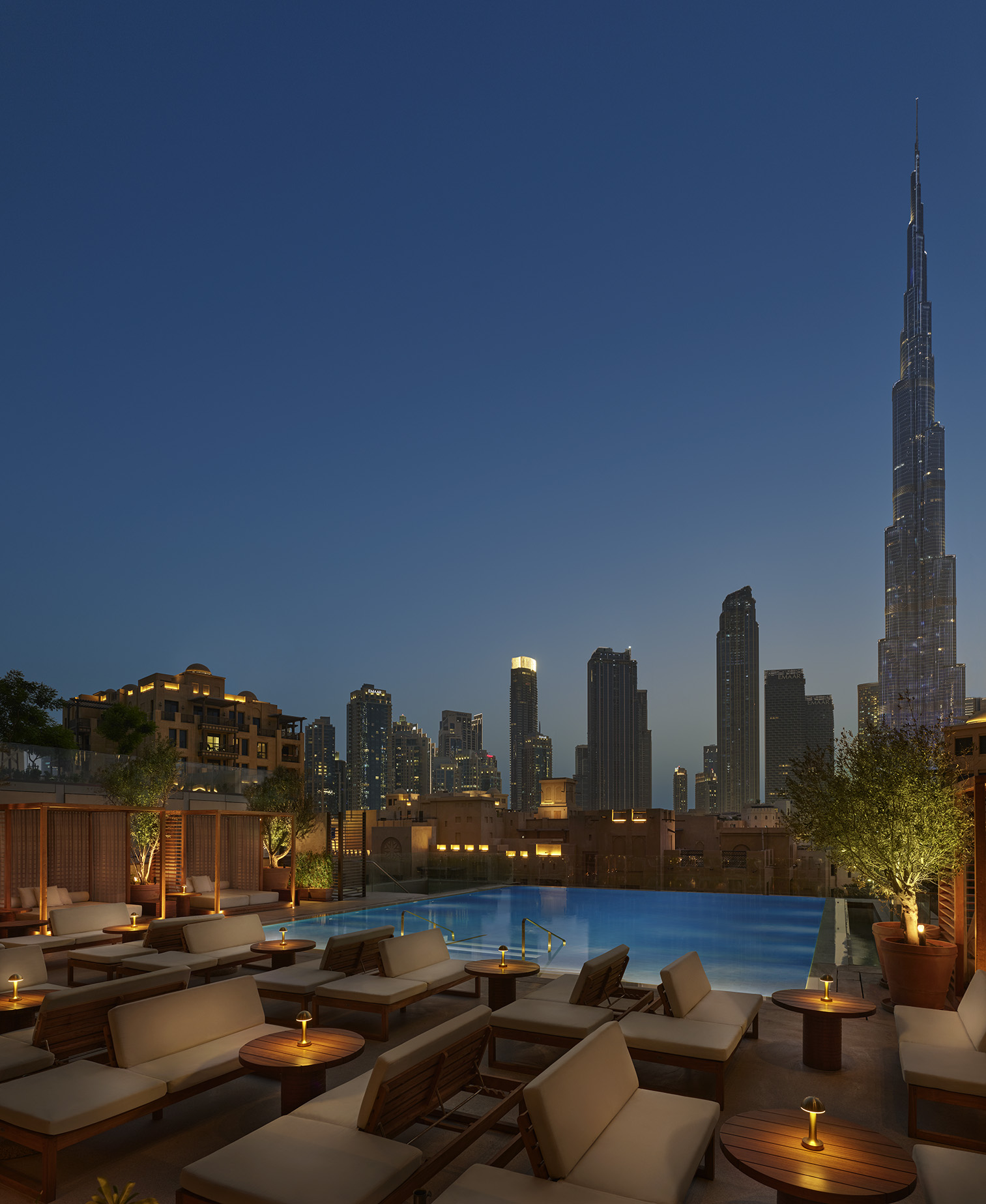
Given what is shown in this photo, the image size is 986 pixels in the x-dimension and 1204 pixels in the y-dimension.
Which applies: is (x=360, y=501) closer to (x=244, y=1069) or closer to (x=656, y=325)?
(x=656, y=325)

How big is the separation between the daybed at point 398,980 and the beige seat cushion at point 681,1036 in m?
2.17

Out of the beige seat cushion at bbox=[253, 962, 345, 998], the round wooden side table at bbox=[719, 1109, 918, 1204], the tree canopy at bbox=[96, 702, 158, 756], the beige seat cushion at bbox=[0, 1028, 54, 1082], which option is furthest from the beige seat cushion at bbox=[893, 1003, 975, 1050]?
the tree canopy at bbox=[96, 702, 158, 756]

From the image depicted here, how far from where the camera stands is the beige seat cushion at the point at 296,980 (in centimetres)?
780

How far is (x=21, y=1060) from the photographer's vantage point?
5461mm

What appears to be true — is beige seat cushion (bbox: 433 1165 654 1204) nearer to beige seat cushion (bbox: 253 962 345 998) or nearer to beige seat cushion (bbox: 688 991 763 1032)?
beige seat cushion (bbox: 688 991 763 1032)

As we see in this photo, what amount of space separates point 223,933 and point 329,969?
1846 mm

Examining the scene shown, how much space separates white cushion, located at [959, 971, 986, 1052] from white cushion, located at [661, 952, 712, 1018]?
1.93 m

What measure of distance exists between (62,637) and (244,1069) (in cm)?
16128

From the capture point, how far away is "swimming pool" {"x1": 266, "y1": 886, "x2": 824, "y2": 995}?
12.3 meters

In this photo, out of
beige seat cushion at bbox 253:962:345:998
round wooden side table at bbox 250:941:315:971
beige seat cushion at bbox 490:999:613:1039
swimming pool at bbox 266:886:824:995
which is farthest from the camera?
swimming pool at bbox 266:886:824:995

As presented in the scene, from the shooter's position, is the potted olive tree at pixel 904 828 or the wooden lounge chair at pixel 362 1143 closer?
the wooden lounge chair at pixel 362 1143

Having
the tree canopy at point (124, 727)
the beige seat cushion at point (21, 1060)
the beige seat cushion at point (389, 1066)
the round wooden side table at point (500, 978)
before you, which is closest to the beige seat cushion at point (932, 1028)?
the beige seat cushion at point (389, 1066)

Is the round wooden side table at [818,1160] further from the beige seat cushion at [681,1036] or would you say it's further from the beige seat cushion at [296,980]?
the beige seat cushion at [296,980]

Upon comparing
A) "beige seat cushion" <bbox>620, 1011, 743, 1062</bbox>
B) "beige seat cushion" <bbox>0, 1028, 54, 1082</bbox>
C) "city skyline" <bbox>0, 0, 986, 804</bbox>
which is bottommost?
"beige seat cushion" <bbox>620, 1011, 743, 1062</bbox>
